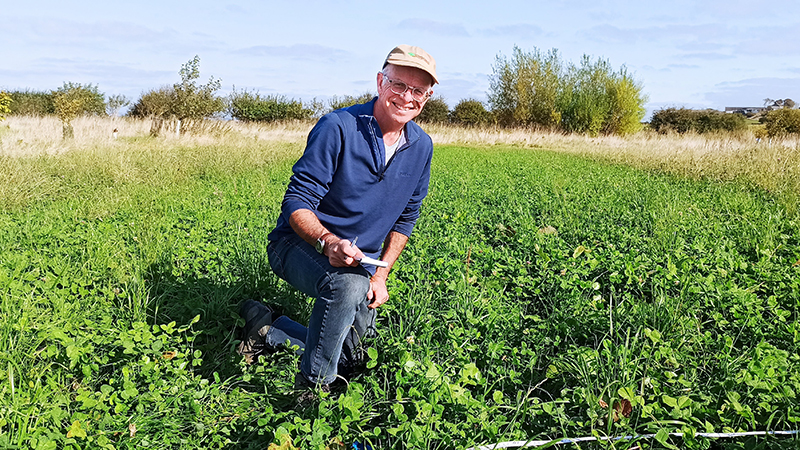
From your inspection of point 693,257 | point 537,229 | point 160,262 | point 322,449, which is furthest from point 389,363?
point 537,229

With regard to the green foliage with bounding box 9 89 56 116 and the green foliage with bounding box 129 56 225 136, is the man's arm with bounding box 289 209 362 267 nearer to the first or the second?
the green foliage with bounding box 129 56 225 136

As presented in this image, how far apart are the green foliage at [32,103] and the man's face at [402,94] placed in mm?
43542

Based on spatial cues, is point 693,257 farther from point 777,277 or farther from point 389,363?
point 389,363

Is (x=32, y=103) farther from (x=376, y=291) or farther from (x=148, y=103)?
(x=376, y=291)

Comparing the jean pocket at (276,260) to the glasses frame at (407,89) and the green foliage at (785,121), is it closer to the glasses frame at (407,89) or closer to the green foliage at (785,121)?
the glasses frame at (407,89)

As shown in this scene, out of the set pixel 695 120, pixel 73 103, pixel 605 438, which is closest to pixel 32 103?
pixel 73 103

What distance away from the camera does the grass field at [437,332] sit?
2432mm

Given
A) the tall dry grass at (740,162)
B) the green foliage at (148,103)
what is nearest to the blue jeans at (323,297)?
the tall dry grass at (740,162)

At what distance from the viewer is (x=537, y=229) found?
5938 mm

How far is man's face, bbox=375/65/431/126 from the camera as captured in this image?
2.84 meters

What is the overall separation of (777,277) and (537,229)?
2.32 metres

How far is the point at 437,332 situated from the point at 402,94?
149cm

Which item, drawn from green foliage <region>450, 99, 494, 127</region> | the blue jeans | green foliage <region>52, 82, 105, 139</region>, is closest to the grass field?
the blue jeans

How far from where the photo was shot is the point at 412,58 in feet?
9.13
